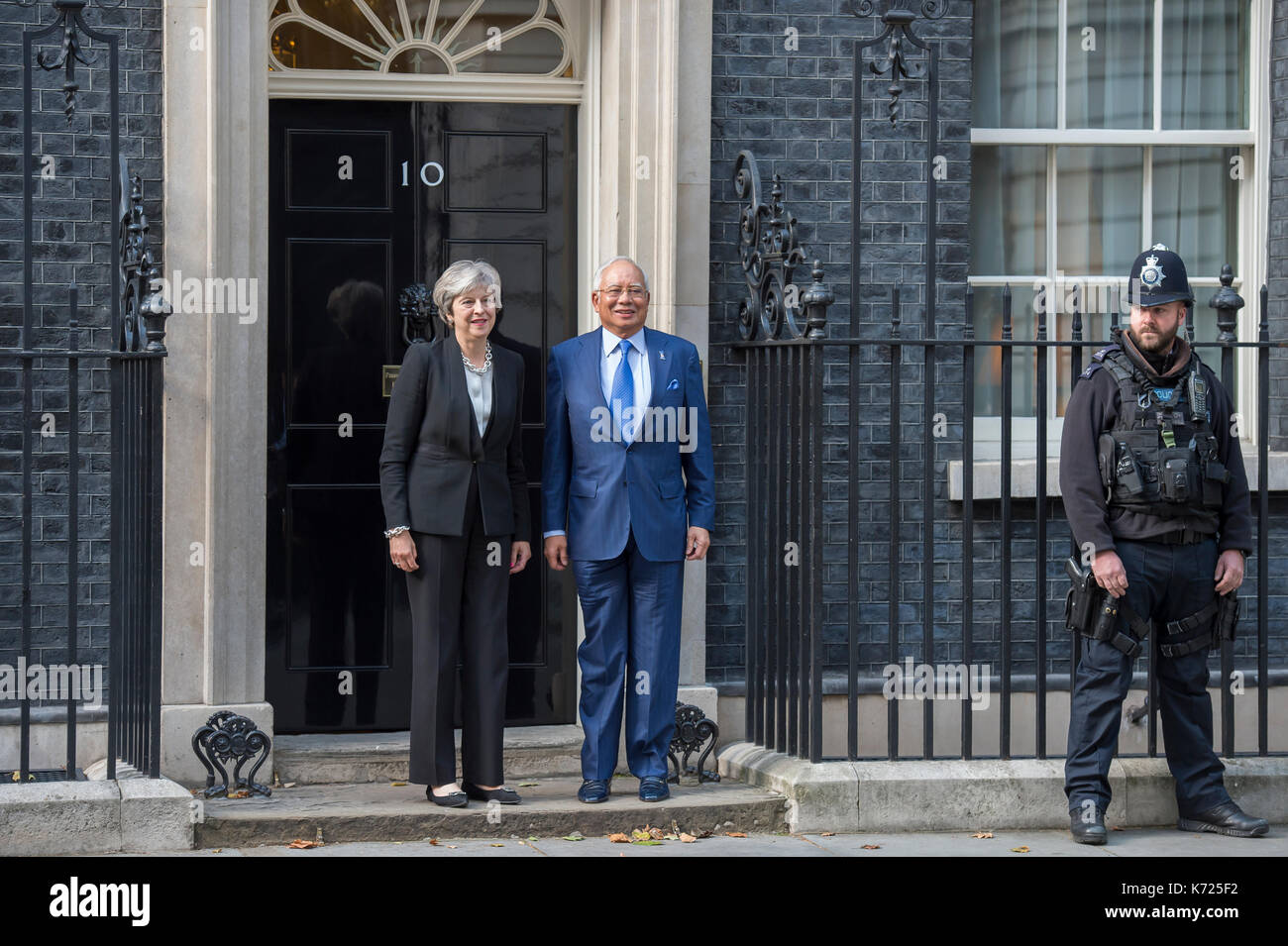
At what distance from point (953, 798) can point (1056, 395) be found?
253 cm

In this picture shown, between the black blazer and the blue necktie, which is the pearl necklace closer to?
the black blazer

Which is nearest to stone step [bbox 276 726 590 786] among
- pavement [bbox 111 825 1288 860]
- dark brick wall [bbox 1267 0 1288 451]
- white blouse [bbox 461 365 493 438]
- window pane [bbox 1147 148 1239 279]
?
pavement [bbox 111 825 1288 860]

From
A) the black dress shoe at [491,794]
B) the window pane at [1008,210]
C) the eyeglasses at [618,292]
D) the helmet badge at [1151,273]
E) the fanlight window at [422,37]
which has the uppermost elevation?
the fanlight window at [422,37]

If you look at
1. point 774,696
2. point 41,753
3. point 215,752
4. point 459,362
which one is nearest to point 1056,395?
point 774,696

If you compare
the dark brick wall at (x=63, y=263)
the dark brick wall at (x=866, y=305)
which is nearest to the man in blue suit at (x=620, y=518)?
the dark brick wall at (x=866, y=305)

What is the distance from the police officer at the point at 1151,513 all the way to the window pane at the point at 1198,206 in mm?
2325

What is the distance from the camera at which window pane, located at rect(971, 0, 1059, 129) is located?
27.0ft

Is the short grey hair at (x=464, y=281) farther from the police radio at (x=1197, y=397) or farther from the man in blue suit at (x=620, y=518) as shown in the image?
the police radio at (x=1197, y=397)

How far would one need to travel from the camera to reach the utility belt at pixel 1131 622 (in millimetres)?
6234

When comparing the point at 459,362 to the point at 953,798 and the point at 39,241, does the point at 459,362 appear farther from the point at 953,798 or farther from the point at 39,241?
the point at 953,798

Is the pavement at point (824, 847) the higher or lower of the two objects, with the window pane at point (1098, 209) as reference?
lower

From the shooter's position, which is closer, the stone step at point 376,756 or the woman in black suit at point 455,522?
the woman in black suit at point 455,522

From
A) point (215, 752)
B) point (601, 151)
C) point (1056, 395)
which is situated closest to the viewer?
point (215, 752)

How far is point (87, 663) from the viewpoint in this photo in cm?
715
